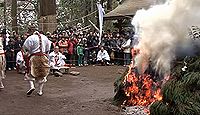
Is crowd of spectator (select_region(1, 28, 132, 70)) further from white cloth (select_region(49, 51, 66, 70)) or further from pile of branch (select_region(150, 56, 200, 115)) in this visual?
pile of branch (select_region(150, 56, 200, 115))

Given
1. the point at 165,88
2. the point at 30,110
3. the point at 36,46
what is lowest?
the point at 30,110

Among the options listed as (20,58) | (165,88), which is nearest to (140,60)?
(165,88)

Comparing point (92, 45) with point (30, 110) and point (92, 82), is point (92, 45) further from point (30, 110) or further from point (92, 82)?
point (30, 110)

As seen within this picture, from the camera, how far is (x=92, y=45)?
2014cm

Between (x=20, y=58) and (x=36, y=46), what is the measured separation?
5376mm

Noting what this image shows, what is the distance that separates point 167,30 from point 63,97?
4093mm

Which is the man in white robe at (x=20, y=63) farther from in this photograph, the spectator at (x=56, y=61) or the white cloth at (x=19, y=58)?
the spectator at (x=56, y=61)

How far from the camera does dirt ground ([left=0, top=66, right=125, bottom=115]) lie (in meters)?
9.12

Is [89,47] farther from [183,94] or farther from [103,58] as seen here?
[183,94]

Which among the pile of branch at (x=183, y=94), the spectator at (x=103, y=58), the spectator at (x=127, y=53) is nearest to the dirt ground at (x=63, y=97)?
the pile of branch at (x=183, y=94)

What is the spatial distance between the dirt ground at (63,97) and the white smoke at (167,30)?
5.07ft

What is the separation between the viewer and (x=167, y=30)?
7969 millimetres

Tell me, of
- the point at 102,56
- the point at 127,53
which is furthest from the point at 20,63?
the point at 127,53

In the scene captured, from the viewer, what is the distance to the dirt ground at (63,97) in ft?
29.9
